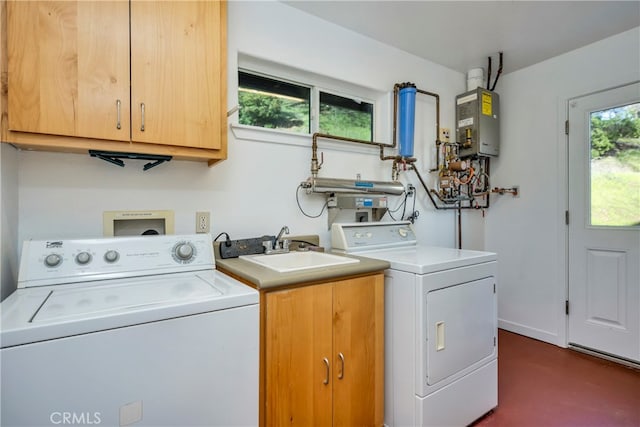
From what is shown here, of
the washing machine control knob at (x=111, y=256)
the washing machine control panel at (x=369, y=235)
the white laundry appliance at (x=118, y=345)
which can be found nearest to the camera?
the white laundry appliance at (x=118, y=345)

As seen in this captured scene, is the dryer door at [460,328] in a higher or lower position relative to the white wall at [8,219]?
lower

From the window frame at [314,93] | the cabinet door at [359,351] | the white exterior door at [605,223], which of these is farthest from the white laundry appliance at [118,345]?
the white exterior door at [605,223]

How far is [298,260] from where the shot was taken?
1923mm

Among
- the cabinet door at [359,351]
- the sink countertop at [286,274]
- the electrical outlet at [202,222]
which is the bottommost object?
the cabinet door at [359,351]

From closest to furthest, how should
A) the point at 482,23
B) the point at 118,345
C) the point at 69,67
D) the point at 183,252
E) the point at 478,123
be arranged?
the point at 118,345
the point at 69,67
the point at 183,252
the point at 482,23
the point at 478,123

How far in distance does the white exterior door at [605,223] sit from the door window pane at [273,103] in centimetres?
223

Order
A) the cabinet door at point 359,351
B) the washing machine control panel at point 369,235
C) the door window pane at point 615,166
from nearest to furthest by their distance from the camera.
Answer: the cabinet door at point 359,351 → the washing machine control panel at point 369,235 → the door window pane at point 615,166

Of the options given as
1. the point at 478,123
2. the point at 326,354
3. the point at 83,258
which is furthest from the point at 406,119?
the point at 83,258

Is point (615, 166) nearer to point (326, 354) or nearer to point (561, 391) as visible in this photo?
point (561, 391)

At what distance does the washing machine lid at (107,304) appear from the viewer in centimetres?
89

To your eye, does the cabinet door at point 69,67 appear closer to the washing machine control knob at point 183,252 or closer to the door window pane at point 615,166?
the washing machine control knob at point 183,252

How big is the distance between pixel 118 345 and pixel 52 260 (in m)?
0.62

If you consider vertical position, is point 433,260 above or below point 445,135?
below

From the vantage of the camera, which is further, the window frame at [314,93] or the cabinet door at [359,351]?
the window frame at [314,93]
